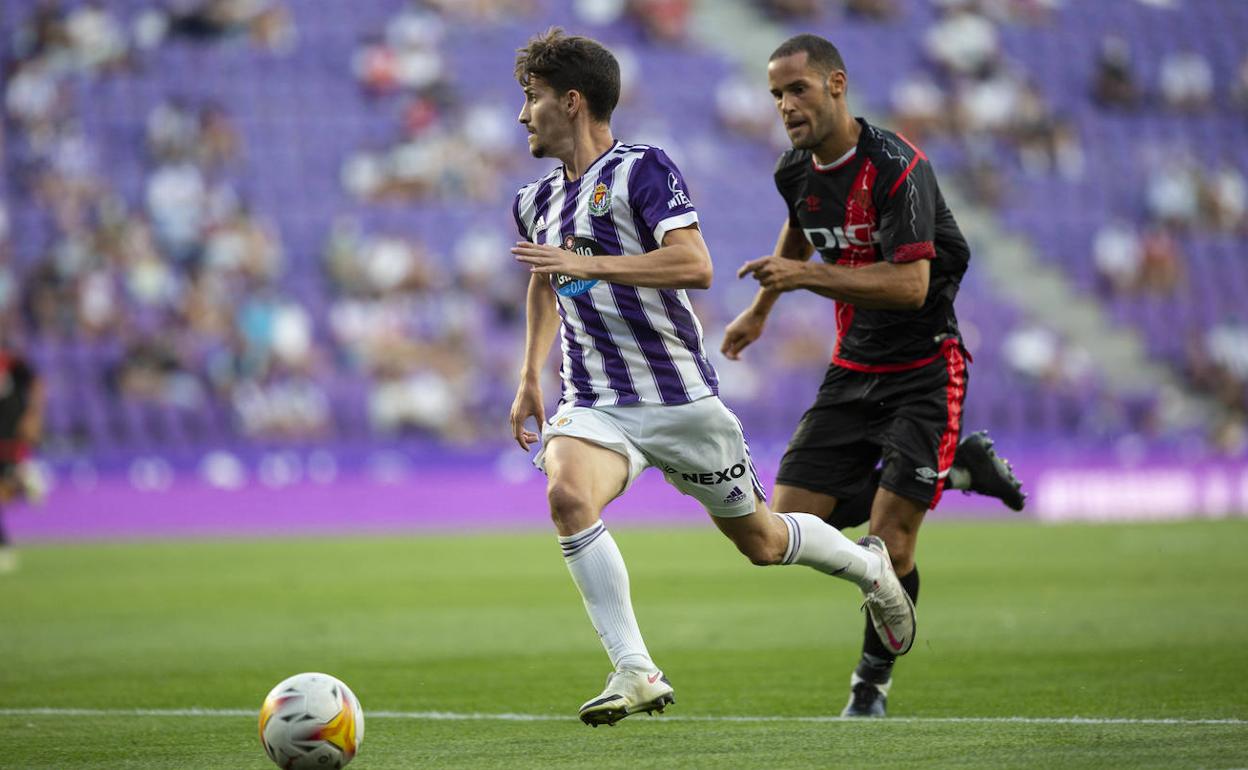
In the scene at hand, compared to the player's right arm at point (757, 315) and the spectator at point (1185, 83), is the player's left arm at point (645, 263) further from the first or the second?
the spectator at point (1185, 83)

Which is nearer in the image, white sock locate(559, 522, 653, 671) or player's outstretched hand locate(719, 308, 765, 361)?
white sock locate(559, 522, 653, 671)

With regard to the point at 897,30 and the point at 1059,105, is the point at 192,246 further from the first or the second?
the point at 1059,105

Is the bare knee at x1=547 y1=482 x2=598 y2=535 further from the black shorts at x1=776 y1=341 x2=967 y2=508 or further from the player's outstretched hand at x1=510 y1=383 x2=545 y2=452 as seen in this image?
the black shorts at x1=776 y1=341 x2=967 y2=508

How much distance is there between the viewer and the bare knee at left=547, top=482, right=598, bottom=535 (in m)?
5.21

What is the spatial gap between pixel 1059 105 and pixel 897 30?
2.79 metres

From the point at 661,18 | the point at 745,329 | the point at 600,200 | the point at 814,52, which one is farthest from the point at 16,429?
the point at 661,18

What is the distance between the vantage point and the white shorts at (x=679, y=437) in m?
5.44

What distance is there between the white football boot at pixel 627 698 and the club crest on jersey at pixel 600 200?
Result: 1.50m

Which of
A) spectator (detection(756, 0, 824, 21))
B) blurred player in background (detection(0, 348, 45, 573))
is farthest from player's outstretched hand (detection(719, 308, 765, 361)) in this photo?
spectator (detection(756, 0, 824, 21))

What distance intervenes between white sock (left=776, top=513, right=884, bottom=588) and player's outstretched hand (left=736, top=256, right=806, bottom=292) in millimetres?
814

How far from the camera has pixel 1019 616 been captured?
32.4ft

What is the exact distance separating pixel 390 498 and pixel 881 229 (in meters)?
13.5

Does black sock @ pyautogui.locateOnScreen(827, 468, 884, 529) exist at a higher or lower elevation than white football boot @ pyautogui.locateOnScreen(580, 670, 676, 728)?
higher

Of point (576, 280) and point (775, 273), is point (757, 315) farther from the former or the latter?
point (576, 280)
